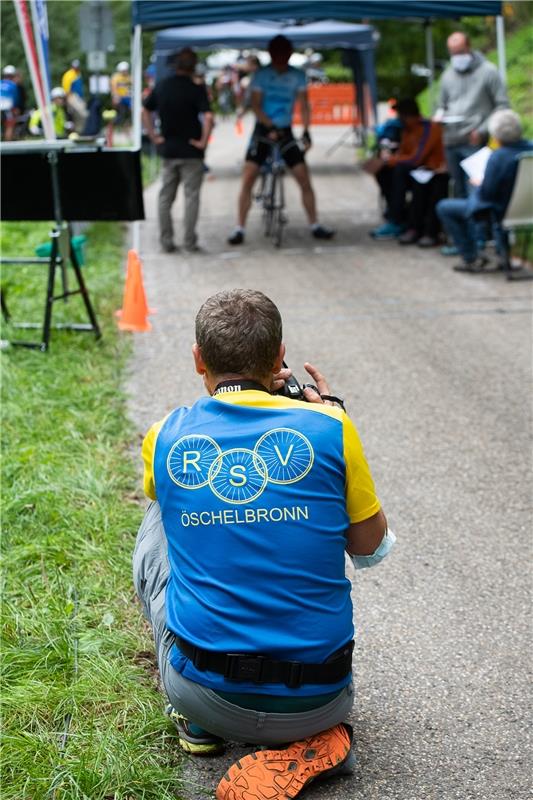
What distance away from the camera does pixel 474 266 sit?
10875 millimetres

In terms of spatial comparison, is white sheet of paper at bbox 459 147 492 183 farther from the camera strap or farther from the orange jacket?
the camera strap

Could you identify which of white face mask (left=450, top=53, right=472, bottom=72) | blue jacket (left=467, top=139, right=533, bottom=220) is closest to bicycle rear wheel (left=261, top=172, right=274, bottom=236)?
white face mask (left=450, top=53, right=472, bottom=72)

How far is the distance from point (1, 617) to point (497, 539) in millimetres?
2187

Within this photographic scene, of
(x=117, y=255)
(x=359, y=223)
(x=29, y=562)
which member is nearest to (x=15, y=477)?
(x=29, y=562)

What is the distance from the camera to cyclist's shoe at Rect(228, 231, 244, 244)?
12.7 m

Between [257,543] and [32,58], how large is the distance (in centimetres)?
728

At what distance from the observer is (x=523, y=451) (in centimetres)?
595

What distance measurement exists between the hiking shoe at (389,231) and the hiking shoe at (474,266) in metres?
2.26

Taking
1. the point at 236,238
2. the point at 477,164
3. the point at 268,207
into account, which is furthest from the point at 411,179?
the point at 236,238

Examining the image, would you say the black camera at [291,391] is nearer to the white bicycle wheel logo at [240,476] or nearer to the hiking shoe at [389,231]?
the white bicycle wheel logo at [240,476]

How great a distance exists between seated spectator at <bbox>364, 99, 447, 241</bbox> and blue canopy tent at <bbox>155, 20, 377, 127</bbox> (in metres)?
4.63

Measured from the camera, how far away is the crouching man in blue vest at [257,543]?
2734 millimetres

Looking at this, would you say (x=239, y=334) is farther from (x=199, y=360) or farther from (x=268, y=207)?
(x=268, y=207)

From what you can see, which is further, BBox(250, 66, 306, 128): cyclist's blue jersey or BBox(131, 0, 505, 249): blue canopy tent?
BBox(250, 66, 306, 128): cyclist's blue jersey
